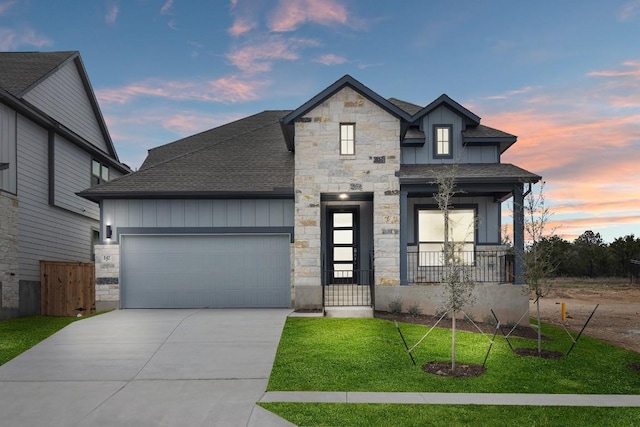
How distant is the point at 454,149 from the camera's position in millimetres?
17734

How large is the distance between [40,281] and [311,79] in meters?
16.6

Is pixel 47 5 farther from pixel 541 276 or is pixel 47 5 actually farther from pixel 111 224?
pixel 541 276

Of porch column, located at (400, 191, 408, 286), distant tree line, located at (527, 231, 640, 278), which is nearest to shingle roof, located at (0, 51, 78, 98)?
porch column, located at (400, 191, 408, 286)

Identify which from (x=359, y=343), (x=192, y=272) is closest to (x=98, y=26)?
(x=192, y=272)

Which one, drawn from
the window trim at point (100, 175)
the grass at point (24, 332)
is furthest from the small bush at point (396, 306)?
the window trim at point (100, 175)

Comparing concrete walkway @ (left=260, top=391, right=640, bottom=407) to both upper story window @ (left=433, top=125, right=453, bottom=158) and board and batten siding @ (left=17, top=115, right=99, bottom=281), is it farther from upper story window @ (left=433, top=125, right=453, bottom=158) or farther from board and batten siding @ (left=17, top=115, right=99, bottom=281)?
board and batten siding @ (left=17, top=115, right=99, bottom=281)

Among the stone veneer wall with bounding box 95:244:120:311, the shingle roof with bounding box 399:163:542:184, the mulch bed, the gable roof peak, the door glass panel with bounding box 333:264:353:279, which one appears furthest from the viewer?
the door glass panel with bounding box 333:264:353:279

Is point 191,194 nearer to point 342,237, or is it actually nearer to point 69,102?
point 342,237

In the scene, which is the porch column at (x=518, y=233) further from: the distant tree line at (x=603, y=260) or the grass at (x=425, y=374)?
the distant tree line at (x=603, y=260)

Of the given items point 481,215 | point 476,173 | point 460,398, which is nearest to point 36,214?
point 476,173

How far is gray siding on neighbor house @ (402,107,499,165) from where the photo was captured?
1764 cm

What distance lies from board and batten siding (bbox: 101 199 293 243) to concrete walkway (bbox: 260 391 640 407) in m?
8.57

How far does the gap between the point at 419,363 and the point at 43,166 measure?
15929 millimetres

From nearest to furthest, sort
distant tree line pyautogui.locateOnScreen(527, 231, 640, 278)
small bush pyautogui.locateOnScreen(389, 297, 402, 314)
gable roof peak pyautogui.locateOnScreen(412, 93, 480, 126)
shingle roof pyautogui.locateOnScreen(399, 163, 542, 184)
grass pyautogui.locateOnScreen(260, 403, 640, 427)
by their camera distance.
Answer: grass pyautogui.locateOnScreen(260, 403, 640, 427) → small bush pyautogui.locateOnScreen(389, 297, 402, 314) → shingle roof pyautogui.locateOnScreen(399, 163, 542, 184) → gable roof peak pyautogui.locateOnScreen(412, 93, 480, 126) → distant tree line pyautogui.locateOnScreen(527, 231, 640, 278)
